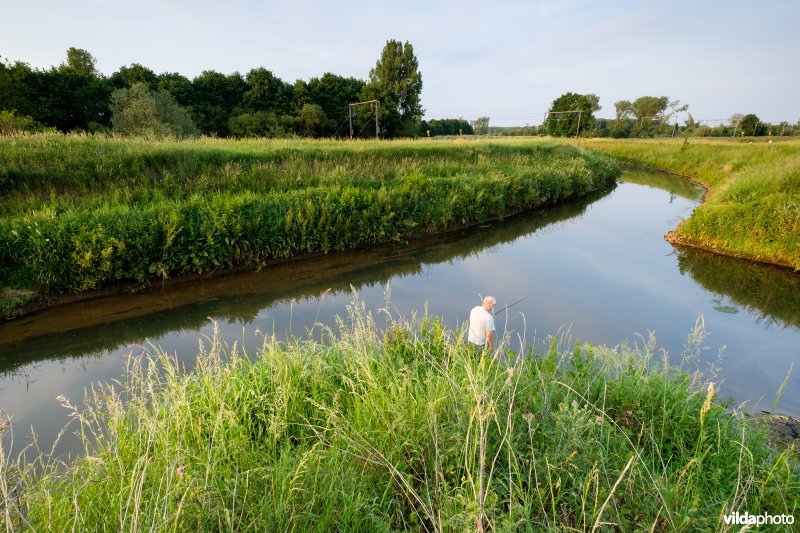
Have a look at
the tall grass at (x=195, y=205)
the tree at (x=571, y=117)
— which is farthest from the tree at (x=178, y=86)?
the tree at (x=571, y=117)

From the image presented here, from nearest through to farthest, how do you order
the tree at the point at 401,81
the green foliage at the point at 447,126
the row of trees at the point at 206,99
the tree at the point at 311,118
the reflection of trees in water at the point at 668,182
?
the reflection of trees in water at the point at 668,182 → the row of trees at the point at 206,99 → the tree at the point at 311,118 → the tree at the point at 401,81 → the green foliage at the point at 447,126

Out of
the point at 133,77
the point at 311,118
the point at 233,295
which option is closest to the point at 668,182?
the point at 233,295

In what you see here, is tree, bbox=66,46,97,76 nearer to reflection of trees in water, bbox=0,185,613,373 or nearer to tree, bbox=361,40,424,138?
tree, bbox=361,40,424,138

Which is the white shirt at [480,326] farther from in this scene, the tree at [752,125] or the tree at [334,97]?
the tree at [752,125]

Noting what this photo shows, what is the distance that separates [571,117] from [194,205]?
62.0 m

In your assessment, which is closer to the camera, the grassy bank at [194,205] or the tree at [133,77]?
the grassy bank at [194,205]

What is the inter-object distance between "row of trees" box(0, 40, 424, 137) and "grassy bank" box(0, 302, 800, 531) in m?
20.6

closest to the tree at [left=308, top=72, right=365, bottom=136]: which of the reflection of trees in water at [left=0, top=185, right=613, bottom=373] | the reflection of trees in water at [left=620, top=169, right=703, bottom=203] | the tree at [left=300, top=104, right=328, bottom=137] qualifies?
the tree at [left=300, top=104, right=328, bottom=137]

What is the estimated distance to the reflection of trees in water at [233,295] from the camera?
6352 millimetres

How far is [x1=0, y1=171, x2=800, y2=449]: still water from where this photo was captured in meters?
5.71

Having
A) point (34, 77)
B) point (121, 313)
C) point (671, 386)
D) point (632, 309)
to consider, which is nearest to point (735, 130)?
point (632, 309)

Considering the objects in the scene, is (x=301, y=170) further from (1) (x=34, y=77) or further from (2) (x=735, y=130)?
(2) (x=735, y=130)

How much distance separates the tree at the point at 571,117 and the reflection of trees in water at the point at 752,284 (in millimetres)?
51129

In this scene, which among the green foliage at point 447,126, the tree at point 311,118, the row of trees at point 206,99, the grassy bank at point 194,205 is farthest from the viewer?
the green foliage at point 447,126
